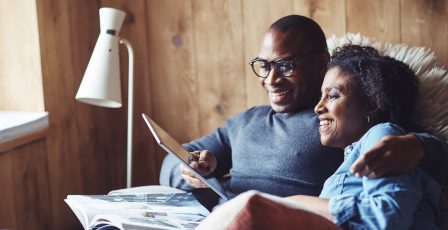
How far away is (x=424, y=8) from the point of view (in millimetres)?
1644

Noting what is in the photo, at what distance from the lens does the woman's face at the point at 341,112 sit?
1.25 meters

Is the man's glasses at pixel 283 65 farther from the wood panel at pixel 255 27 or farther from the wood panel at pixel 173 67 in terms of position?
the wood panel at pixel 173 67

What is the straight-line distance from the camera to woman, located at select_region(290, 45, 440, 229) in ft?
3.34

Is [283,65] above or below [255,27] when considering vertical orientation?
below

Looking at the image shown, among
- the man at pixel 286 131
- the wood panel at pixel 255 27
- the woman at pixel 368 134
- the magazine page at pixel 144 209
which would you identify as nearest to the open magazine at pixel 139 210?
the magazine page at pixel 144 209

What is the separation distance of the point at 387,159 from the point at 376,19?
805mm

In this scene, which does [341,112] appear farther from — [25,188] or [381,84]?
[25,188]

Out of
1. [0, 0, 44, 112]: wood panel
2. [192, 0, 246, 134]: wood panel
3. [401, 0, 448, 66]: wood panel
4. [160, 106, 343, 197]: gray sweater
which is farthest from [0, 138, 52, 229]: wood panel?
[401, 0, 448, 66]: wood panel

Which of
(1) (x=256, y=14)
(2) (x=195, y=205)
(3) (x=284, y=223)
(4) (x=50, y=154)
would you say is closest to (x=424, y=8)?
(1) (x=256, y=14)

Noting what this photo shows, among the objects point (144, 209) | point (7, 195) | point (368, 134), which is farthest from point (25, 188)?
point (368, 134)

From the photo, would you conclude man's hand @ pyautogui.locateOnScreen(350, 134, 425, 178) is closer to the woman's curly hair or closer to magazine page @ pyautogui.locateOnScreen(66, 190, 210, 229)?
the woman's curly hair

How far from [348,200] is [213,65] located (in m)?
1.05

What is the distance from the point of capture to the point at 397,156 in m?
1.04

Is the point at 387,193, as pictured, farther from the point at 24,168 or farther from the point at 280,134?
the point at 24,168
